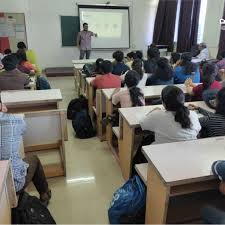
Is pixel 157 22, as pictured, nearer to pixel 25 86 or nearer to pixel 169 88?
pixel 25 86

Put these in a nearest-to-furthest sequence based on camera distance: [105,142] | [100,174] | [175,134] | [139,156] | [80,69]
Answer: [175,134] → [139,156] → [100,174] → [105,142] → [80,69]

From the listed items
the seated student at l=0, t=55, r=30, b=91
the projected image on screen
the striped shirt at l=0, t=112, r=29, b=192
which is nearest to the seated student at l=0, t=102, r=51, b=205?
the striped shirt at l=0, t=112, r=29, b=192

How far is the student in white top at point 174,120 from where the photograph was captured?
1.77 m

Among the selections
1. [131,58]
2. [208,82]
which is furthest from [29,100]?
[131,58]

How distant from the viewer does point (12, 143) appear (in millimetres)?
1639

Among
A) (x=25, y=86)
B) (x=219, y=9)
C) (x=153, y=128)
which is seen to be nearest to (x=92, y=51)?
(x=219, y=9)

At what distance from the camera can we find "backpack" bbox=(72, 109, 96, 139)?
3354 mm

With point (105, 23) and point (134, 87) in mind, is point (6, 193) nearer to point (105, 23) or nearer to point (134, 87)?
point (134, 87)

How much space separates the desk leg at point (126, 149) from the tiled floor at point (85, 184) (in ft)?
0.39

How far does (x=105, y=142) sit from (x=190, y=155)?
1806mm

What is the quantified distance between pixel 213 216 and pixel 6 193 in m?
1.20

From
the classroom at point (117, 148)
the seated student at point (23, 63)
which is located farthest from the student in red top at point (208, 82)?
the seated student at point (23, 63)

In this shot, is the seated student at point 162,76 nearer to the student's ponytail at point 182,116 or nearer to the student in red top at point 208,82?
the student in red top at point 208,82

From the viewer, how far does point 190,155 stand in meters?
1.58
